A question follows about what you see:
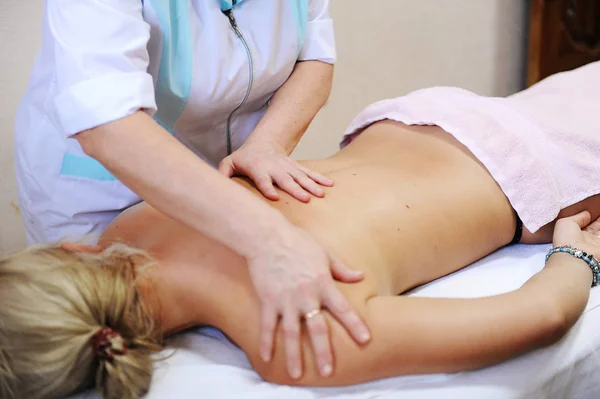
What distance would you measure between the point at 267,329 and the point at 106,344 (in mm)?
224

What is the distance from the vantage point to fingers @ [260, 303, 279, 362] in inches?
33.2

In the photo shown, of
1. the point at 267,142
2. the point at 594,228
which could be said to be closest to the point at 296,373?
the point at 267,142

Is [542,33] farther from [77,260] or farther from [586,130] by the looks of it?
[77,260]

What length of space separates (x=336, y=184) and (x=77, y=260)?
46 cm

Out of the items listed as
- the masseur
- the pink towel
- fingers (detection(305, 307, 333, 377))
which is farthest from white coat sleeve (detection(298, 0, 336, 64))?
fingers (detection(305, 307, 333, 377))

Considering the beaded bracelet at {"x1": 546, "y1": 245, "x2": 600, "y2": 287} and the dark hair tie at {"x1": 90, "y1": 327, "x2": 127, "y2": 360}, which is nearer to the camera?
the dark hair tie at {"x1": 90, "y1": 327, "x2": 127, "y2": 360}

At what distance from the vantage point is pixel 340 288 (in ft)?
2.93

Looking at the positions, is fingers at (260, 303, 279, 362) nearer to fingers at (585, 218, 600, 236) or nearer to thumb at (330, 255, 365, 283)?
thumb at (330, 255, 365, 283)

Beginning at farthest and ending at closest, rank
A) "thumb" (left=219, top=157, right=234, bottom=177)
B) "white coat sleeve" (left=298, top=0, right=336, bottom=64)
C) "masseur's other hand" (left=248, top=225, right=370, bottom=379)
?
"white coat sleeve" (left=298, top=0, right=336, bottom=64)
"thumb" (left=219, top=157, right=234, bottom=177)
"masseur's other hand" (left=248, top=225, right=370, bottom=379)

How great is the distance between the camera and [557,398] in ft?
3.06

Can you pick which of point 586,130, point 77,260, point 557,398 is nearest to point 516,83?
point 586,130

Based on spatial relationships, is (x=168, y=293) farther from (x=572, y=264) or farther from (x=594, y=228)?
(x=594, y=228)

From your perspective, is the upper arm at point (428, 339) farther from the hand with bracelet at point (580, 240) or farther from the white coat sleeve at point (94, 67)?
the white coat sleeve at point (94, 67)

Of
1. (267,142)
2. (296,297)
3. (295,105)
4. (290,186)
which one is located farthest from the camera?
(295,105)
